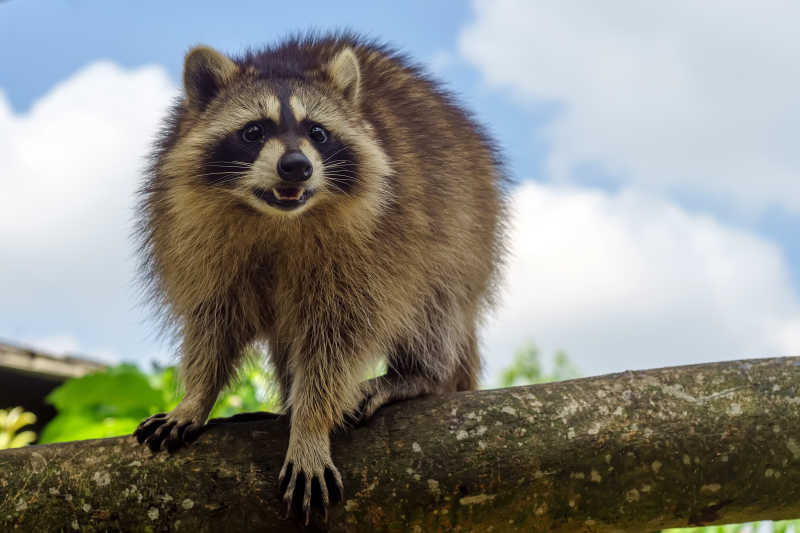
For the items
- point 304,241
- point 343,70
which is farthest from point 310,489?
point 343,70

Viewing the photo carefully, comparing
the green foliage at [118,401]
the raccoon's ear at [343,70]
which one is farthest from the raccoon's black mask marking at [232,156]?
the green foliage at [118,401]

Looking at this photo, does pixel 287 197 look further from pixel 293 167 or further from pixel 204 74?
pixel 204 74

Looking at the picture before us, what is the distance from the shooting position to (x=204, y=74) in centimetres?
357

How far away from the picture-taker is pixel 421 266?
3494mm

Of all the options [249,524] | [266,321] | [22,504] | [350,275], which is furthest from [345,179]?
[22,504]

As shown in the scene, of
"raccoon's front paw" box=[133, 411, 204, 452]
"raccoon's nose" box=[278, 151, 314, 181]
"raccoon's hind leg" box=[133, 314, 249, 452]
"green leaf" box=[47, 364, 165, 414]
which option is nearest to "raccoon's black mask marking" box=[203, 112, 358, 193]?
"raccoon's nose" box=[278, 151, 314, 181]

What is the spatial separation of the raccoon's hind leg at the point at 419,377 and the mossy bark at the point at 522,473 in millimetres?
272

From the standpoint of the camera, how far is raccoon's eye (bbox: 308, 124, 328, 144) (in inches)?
132

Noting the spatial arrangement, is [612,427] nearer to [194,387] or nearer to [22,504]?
[194,387]

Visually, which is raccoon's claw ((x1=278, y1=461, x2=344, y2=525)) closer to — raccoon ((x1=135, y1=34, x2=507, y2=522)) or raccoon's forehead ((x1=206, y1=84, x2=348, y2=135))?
raccoon ((x1=135, y1=34, x2=507, y2=522))

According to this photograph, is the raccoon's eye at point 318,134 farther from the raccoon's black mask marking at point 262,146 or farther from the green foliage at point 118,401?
the green foliage at point 118,401

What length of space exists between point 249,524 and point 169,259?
1190 mm

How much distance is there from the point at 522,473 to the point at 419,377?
2.46 feet

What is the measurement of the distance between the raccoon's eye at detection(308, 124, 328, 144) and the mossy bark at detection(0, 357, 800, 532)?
1133 mm
